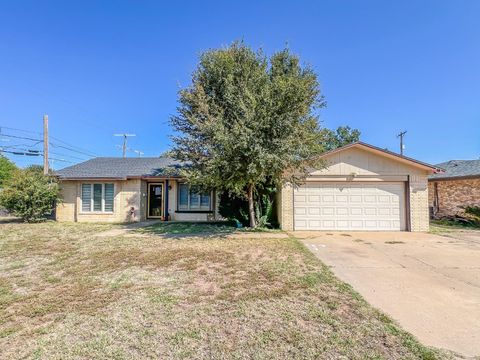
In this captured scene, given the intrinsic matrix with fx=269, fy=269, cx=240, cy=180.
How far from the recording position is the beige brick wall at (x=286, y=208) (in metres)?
12.1

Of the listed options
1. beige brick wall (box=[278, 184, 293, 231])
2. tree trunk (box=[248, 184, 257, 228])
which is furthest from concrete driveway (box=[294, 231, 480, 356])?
tree trunk (box=[248, 184, 257, 228])

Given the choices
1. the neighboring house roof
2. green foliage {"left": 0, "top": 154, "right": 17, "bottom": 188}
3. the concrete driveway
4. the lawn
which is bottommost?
the concrete driveway

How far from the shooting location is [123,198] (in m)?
15.7

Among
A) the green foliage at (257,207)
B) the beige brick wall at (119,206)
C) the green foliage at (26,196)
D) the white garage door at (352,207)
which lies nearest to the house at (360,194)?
the white garage door at (352,207)

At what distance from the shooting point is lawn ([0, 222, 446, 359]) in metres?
2.83

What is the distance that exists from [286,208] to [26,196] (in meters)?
13.7

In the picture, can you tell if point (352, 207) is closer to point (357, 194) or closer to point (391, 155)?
point (357, 194)

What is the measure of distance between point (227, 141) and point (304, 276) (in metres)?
5.34

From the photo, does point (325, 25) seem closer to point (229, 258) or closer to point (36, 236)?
point (229, 258)

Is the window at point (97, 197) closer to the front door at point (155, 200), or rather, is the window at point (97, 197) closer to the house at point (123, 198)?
the house at point (123, 198)

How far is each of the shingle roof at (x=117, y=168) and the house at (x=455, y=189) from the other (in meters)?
17.2

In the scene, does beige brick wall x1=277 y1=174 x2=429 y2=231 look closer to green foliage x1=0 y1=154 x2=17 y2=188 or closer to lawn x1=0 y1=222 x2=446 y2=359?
lawn x1=0 y1=222 x2=446 y2=359

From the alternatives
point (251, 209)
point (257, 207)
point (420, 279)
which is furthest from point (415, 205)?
point (420, 279)

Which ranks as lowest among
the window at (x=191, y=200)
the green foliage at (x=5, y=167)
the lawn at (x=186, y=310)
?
the lawn at (x=186, y=310)
